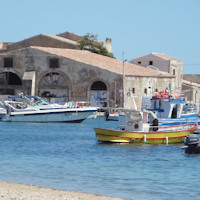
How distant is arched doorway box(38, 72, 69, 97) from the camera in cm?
7238

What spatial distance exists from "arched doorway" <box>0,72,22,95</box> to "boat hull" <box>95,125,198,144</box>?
41.3 meters

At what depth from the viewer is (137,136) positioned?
1289 inches

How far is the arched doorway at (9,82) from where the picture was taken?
73.2 meters

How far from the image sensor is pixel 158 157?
A: 28.6m

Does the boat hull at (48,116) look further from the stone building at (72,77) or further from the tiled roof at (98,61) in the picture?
the tiled roof at (98,61)

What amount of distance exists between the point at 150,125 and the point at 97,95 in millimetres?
36919

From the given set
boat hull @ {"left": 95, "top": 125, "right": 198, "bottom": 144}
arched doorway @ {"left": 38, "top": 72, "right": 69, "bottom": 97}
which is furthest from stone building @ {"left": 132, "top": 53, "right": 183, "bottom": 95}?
boat hull @ {"left": 95, "top": 125, "right": 198, "bottom": 144}

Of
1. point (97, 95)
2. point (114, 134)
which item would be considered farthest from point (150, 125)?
point (97, 95)

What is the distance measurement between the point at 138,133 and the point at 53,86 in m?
40.5

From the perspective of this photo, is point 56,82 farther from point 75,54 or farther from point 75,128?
point 75,128

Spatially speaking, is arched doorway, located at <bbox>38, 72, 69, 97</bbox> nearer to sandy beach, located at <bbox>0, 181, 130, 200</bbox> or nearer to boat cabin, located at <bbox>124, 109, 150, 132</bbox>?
boat cabin, located at <bbox>124, 109, 150, 132</bbox>

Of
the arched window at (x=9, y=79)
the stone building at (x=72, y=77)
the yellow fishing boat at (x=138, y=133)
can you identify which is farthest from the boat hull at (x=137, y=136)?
the arched window at (x=9, y=79)

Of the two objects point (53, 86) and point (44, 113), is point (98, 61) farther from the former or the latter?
point (44, 113)

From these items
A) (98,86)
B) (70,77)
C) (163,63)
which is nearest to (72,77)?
(70,77)
